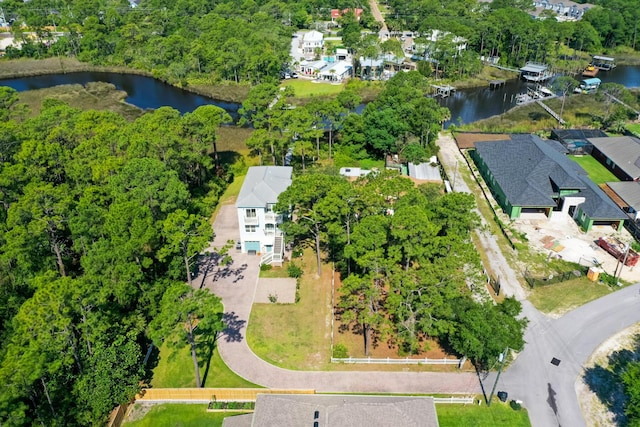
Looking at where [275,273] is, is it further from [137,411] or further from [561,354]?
[561,354]

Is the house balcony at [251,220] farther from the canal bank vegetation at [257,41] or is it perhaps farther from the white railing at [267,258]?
the canal bank vegetation at [257,41]

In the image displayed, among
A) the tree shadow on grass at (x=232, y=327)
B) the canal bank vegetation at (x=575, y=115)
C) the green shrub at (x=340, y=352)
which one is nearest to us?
the green shrub at (x=340, y=352)

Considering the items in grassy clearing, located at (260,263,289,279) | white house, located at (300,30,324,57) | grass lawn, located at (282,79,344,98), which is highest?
white house, located at (300,30,324,57)

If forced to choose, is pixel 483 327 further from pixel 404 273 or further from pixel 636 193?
pixel 636 193

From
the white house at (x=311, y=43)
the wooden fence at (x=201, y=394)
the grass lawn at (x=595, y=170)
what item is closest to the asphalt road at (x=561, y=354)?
the wooden fence at (x=201, y=394)

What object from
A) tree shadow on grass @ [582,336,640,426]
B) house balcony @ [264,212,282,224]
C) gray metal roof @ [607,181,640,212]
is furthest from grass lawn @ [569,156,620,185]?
house balcony @ [264,212,282,224]

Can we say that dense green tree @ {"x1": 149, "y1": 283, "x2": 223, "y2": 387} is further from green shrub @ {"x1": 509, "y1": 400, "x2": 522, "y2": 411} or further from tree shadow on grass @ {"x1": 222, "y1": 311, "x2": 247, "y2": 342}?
green shrub @ {"x1": 509, "y1": 400, "x2": 522, "y2": 411}

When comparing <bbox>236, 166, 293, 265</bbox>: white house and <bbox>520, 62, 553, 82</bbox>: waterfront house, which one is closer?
<bbox>236, 166, 293, 265</bbox>: white house
